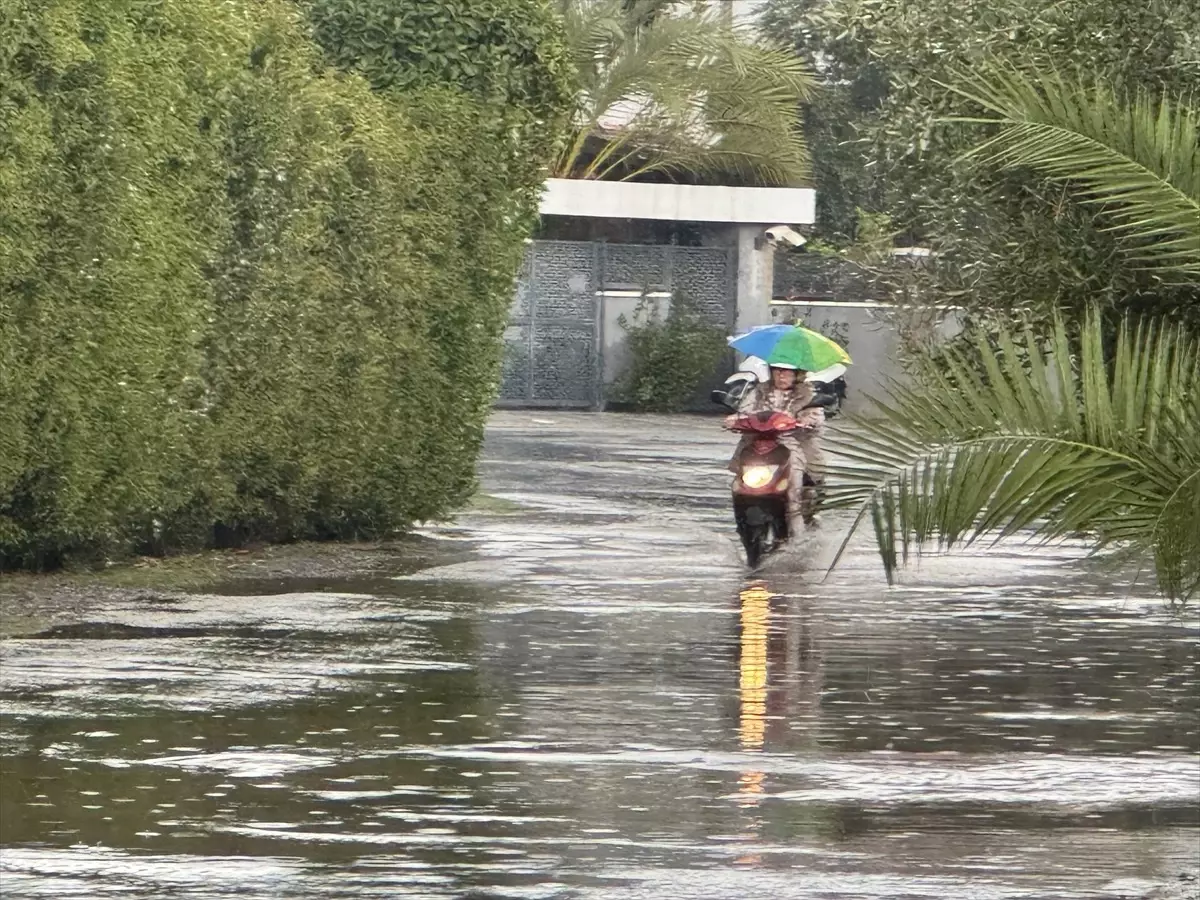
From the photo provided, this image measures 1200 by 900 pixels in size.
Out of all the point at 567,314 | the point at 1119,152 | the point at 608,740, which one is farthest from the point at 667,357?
→ the point at 1119,152

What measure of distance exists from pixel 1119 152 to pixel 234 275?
791cm

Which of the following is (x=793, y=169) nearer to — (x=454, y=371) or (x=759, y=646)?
(x=454, y=371)

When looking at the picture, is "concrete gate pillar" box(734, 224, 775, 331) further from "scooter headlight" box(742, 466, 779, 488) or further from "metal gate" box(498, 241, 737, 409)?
"scooter headlight" box(742, 466, 779, 488)

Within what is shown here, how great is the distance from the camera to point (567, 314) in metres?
38.6

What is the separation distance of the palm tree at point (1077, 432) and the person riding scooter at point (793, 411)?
8451 millimetres

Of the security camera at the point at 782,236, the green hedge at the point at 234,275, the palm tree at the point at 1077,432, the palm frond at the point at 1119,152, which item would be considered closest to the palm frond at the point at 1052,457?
the palm tree at the point at 1077,432

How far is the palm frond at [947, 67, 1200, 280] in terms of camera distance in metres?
8.17

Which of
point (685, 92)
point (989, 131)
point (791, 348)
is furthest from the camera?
point (685, 92)

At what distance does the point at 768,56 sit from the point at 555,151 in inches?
793

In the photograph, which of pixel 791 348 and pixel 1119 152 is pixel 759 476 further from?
pixel 1119 152

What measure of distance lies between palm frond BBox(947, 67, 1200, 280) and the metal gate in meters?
29.6

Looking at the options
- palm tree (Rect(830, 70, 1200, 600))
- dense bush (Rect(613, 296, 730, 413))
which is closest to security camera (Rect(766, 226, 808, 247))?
dense bush (Rect(613, 296, 730, 413))

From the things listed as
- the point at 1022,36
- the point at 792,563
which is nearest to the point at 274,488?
the point at 792,563

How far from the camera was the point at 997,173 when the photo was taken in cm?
1030
